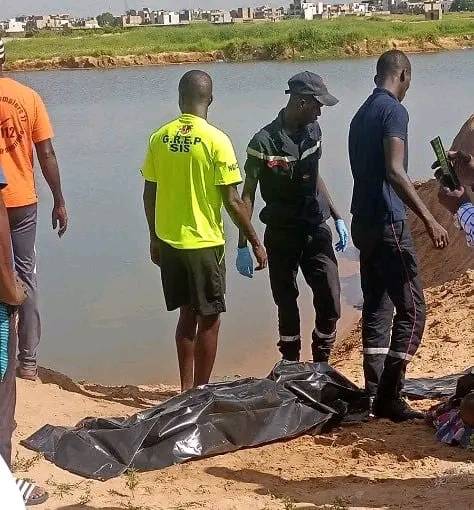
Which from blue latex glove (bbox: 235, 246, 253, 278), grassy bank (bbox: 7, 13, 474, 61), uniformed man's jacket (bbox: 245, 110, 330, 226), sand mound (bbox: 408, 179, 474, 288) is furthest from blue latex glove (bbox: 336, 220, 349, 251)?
grassy bank (bbox: 7, 13, 474, 61)

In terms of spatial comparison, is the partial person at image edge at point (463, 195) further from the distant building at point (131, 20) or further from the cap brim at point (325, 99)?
the distant building at point (131, 20)

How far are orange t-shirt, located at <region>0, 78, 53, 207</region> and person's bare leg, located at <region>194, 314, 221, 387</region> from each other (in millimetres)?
1280

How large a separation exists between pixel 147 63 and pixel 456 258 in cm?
4349

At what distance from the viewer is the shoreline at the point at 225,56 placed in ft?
166

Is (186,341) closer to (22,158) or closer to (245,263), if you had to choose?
(245,263)

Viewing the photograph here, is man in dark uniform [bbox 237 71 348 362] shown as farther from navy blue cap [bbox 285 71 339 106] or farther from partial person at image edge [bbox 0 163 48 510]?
partial person at image edge [bbox 0 163 48 510]

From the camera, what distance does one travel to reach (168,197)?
545cm

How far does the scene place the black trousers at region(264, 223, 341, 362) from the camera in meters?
6.02

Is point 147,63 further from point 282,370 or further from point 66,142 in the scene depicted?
point 282,370

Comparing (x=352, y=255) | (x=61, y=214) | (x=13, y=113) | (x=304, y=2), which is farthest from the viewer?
(x=304, y=2)

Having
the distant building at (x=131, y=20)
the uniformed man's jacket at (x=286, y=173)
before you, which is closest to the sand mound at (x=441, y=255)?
the uniformed man's jacket at (x=286, y=173)

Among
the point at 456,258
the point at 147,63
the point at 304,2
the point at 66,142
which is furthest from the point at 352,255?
the point at 304,2

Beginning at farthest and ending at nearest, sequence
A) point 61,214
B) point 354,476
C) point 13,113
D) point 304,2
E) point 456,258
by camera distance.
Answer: point 304,2
point 456,258
point 61,214
point 13,113
point 354,476

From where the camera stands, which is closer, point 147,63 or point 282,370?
point 282,370
